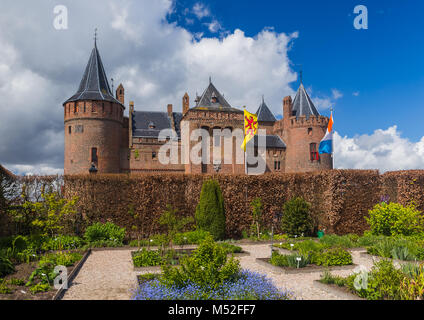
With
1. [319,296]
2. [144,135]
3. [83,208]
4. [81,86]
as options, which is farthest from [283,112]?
[319,296]

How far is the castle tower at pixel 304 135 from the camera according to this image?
3628 cm

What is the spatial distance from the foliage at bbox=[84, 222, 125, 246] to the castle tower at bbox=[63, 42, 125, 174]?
69.1ft

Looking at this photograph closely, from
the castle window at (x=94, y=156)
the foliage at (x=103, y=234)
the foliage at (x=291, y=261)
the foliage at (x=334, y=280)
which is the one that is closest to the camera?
the foliage at (x=334, y=280)

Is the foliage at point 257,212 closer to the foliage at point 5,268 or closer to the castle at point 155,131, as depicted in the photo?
the foliage at point 5,268

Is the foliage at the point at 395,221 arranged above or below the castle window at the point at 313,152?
below

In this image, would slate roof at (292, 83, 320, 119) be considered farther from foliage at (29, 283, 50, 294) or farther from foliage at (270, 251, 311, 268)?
foliage at (29, 283, 50, 294)

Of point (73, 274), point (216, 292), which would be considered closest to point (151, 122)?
point (73, 274)

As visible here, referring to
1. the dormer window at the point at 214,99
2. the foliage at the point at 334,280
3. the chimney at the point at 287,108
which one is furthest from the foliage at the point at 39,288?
the chimney at the point at 287,108

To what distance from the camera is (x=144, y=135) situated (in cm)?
3875

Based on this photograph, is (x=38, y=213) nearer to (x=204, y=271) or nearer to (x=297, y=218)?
(x=204, y=271)

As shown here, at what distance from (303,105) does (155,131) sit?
18373 mm

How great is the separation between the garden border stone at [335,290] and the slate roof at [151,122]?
3383 centimetres

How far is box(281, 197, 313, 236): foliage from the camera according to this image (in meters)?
14.1
